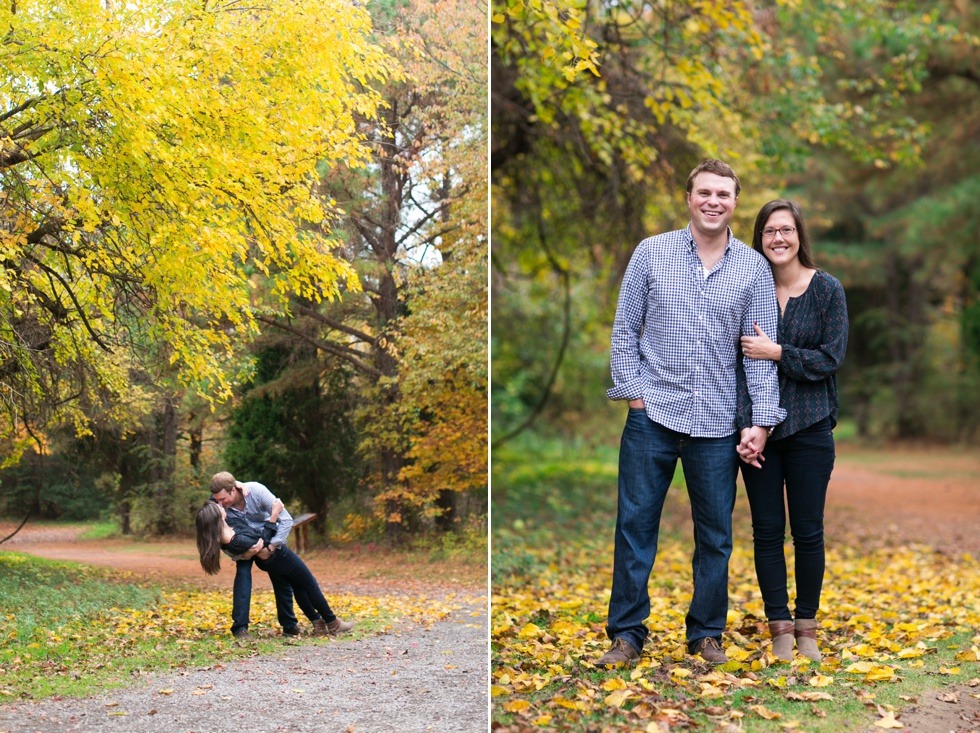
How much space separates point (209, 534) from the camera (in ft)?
10.1

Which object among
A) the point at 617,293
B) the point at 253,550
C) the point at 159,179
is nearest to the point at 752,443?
the point at 253,550

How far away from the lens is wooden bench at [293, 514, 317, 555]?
3.17m

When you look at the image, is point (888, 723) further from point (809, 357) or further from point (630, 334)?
point (630, 334)

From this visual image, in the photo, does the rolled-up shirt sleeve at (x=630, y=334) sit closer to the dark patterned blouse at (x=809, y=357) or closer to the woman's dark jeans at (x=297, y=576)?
the dark patterned blouse at (x=809, y=357)

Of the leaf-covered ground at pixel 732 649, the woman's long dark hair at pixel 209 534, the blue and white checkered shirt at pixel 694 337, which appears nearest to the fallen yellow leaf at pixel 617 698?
the leaf-covered ground at pixel 732 649

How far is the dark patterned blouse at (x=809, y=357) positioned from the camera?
327cm

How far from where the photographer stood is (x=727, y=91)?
8.26m

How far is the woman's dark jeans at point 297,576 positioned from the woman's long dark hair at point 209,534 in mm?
142

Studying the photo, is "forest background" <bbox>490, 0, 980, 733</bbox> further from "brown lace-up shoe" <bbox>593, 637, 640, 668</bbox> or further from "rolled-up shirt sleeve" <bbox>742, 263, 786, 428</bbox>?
"rolled-up shirt sleeve" <bbox>742, 263, 786, 428</bbox>

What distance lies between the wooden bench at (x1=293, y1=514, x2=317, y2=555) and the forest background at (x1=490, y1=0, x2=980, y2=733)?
0.80 meters

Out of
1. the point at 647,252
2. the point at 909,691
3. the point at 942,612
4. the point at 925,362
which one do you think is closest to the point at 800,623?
the point at 909,691

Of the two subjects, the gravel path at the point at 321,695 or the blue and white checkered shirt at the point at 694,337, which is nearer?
the gravel path at the point at 321,695

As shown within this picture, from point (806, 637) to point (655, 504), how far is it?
32.6 inches

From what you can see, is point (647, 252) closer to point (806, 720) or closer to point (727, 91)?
point (806, 720)
